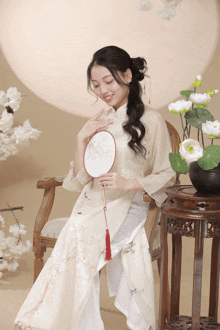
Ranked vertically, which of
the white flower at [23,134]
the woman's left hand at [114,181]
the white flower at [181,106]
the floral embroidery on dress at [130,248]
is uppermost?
the white flower at [181,106]

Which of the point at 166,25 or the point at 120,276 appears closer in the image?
the point at 120,276

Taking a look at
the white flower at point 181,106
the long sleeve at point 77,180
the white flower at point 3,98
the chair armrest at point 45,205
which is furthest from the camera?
the white flower at point 3,98

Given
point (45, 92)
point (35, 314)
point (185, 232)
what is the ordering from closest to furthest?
point (185, 232) → point (35, 314) → point (45, 92)

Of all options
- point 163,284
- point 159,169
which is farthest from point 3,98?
point 163,284

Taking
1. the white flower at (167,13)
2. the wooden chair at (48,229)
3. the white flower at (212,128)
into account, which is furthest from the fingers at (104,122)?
the white flower at (167,13)

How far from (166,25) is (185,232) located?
2076mm

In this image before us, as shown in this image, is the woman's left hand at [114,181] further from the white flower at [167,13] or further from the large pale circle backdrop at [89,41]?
the white flower at [167,13]

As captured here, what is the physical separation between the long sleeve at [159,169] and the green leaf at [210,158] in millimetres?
349

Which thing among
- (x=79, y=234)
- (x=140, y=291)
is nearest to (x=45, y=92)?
(x=79, y=234)

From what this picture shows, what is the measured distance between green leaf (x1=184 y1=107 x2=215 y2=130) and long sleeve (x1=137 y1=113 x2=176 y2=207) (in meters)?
0.30

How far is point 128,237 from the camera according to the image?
2.18 metres

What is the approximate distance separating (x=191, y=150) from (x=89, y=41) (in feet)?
6.56

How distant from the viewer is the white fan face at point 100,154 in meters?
2.23

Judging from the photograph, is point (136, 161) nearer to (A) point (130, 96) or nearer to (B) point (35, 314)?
(A) point (130, 96)
